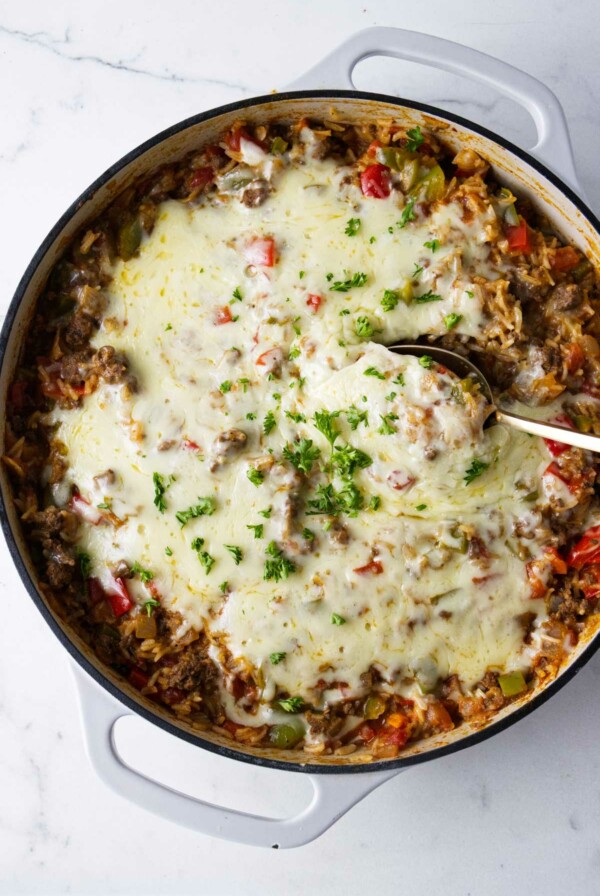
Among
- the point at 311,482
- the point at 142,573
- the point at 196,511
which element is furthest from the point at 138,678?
the point at 311,482

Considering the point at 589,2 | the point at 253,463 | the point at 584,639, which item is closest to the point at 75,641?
the point at 253,463

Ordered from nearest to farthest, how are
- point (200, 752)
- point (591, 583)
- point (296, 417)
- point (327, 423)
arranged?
1. point (327, 423)
2. point (296, 417)
3. point (591, 583)
4. point (200, 752)

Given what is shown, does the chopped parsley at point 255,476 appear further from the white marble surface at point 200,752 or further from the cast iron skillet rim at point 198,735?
the white marble surface at point 200,752

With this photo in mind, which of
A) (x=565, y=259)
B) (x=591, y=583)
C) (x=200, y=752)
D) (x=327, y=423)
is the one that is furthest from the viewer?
(x=200, y=752)

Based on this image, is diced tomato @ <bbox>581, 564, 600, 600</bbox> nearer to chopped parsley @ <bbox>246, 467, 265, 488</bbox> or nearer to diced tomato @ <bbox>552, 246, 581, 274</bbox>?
diced tomato @ <bbox>552, 246, 581, 274</bbox>

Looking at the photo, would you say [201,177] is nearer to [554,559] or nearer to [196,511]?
[196,511]

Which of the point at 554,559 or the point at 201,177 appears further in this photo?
the point at 201,177
